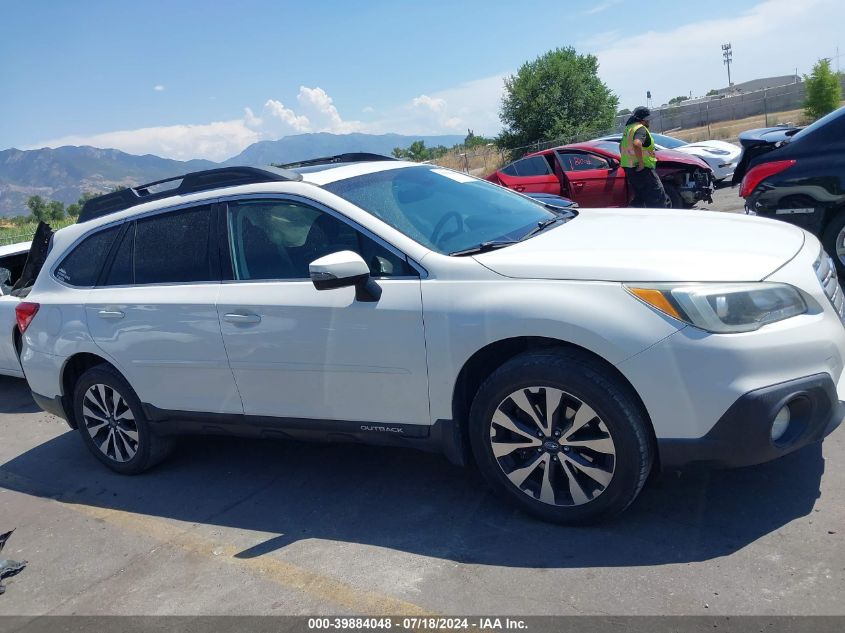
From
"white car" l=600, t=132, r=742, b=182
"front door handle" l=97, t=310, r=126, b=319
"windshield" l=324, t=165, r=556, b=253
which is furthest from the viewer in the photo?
"white car" l=600, t=132, r=742, b=182

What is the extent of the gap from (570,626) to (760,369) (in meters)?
1.24

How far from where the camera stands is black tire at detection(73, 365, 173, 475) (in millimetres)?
4801

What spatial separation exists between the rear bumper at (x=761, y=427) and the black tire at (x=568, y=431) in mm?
153

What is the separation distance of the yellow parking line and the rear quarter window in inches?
57.3

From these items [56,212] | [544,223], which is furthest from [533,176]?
[56,212]

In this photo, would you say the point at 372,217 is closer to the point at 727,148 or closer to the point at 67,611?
the point at 67,611

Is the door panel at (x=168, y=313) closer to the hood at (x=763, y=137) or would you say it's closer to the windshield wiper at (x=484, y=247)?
the windshield wiper at (x=484, y=247)

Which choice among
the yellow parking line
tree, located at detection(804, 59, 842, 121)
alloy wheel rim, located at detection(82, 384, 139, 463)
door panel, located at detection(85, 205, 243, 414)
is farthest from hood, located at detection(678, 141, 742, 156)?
tree, located at detection(804, 59, 842, 121)

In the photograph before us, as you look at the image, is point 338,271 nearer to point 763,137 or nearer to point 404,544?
point 404,544

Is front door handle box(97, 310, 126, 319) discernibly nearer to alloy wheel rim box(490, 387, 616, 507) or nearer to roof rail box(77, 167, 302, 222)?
roof rail box(77, 167, 302, 222)

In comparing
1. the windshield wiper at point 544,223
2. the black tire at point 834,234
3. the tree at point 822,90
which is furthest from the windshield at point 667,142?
the tree at point 822,90

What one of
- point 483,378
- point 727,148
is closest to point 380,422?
point 483,378

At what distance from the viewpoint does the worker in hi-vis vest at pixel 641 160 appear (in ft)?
32.2

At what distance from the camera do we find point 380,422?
3814 mm
